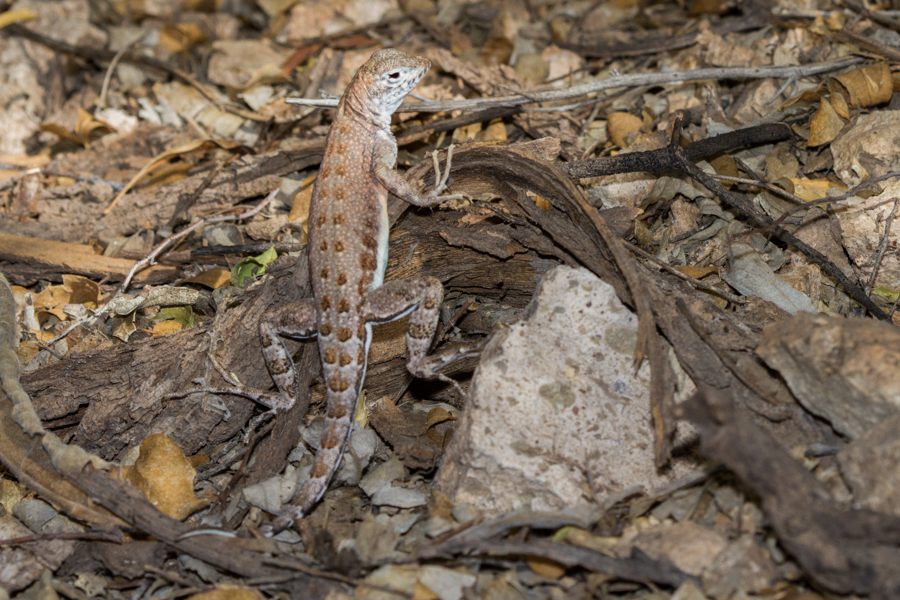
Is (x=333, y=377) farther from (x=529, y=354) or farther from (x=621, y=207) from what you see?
(x=621, y=207)

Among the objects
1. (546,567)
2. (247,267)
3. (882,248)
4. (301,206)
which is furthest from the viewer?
(301,206)

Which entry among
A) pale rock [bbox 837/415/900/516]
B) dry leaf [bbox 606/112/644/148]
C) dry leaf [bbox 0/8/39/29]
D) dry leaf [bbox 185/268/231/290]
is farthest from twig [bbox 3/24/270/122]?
pale rock [bbox 837/415/900/516]

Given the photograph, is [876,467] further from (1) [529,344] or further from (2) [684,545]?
(1) [529,344]

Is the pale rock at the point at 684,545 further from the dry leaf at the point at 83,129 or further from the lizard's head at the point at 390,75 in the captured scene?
the dry leaf at the point at 83,129

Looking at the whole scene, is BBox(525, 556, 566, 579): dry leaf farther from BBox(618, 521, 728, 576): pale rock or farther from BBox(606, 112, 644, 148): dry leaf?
BBox(606, 112, 644, 148): dry leaf

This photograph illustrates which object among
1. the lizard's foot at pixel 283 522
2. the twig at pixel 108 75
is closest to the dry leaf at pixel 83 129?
the twig at pixel 108 75

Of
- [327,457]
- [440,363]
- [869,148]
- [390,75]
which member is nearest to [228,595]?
[327,457]

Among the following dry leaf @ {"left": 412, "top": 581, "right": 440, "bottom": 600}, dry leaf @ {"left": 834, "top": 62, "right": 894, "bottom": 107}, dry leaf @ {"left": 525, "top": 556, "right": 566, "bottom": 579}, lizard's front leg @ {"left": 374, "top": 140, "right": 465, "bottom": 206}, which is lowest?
dry leaf @ {"left": 412, "top": 581, "right": 440, "bottom": 600}
